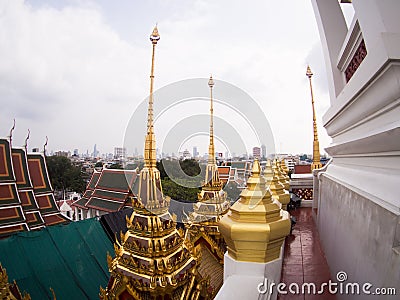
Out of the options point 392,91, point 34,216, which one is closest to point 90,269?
point 34,216

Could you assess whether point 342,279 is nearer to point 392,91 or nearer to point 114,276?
point 392,91

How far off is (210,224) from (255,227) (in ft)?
20.4

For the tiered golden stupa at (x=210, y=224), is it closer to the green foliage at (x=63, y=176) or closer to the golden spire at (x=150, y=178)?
the golden spire at (x=150, y=178)

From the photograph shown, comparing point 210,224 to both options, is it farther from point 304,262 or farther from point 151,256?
point 304,262

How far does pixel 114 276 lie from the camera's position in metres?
5.05

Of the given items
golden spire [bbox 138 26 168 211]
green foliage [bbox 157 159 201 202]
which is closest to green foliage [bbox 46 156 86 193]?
green foliage [bbox 157 159 201 202]

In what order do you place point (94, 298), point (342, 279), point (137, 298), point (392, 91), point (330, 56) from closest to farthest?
point (392, 91) < point (342, 279) < point (330, 56) < point (137, 298) < point (94, 298)

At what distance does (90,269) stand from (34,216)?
11.2ft

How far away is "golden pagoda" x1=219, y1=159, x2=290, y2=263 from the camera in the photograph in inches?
53.7

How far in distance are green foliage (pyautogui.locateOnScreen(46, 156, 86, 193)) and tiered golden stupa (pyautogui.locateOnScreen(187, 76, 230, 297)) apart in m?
26.8

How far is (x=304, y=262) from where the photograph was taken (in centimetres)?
248

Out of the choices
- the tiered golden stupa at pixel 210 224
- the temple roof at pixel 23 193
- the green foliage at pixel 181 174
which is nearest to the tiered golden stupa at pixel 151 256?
the green foliage at pixel 181 174

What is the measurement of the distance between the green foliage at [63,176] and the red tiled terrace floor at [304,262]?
31.7 metres

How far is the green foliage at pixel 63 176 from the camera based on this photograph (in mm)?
31609
